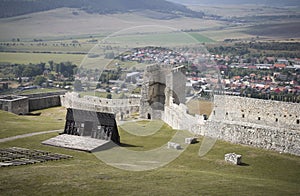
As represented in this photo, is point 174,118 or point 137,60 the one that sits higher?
point 137,60

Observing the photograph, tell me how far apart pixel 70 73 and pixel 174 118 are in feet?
213

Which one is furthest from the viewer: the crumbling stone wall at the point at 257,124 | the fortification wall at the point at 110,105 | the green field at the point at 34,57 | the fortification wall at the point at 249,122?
the green field at the point at 34,57

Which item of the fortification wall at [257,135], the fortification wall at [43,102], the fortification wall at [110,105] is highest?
the fortification wall at [257,135]

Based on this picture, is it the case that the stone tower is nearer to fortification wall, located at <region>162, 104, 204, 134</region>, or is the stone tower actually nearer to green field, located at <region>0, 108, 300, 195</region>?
fortification wall, located at <region>162, 104, 204, 134</region>

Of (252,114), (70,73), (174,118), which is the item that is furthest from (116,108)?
(70,73)

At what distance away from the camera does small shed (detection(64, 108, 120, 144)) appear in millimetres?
28031

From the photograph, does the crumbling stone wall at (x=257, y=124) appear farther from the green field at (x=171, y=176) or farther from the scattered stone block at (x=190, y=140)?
the scattered stone block at (x=190, y=140)

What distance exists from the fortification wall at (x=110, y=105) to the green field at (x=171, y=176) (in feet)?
49.5

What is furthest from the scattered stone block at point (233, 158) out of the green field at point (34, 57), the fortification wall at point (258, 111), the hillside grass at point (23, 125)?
the green field at point (34, 57)

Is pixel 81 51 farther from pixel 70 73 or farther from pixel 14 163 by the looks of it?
pixel 14 163

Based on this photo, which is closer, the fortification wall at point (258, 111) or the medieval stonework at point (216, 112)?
the medieval stonework at point (216, 112)

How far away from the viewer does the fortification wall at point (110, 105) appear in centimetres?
4219

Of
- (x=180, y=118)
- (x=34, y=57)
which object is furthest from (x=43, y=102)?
(x=34, y=57)

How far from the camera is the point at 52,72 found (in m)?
102
